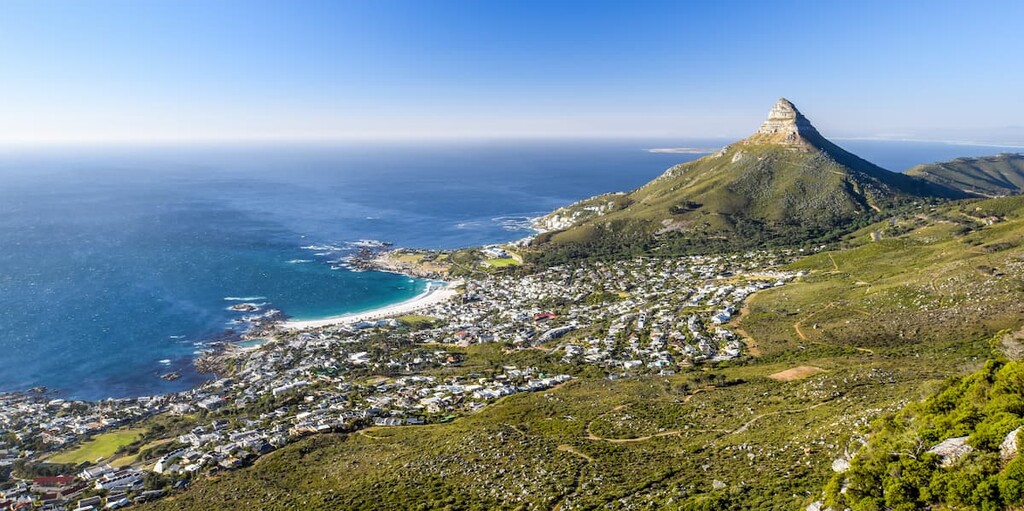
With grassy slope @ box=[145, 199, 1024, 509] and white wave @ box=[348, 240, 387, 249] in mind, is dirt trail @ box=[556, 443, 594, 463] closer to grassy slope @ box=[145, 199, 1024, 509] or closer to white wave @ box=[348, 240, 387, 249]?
grassy slope @ box=[145, 199, 1024, 509]

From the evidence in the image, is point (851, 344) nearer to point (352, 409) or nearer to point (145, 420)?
point (352, 409)

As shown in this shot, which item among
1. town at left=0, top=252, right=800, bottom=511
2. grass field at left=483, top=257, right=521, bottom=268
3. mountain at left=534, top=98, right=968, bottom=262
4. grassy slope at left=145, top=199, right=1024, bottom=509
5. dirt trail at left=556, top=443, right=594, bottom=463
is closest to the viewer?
grassy slope at left=145, top=199, right=1024, bottom=509

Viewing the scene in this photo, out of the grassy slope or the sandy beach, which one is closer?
the grassy slope

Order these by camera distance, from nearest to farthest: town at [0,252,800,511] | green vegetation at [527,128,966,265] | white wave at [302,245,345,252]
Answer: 1. town at [0,252,800,511]
2. green vegetation at [527,128,966,265]
3. white wave at [302,245,345,252]

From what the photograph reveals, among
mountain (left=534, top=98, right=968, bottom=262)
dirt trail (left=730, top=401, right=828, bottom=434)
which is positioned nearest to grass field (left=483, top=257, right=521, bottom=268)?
mountain (left=534, top=98, right=968, bottom=262)

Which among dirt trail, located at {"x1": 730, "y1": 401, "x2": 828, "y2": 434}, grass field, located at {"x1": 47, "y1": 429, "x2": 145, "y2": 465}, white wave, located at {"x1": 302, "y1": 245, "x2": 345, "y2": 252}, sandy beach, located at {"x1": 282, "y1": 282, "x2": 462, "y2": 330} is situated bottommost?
grass field, located at {"x1": 47, "y1": 429, "x2": 145, "y2": 465}

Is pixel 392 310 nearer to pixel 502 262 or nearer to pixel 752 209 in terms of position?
pixel 502 262

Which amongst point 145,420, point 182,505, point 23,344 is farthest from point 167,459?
point 23,344
